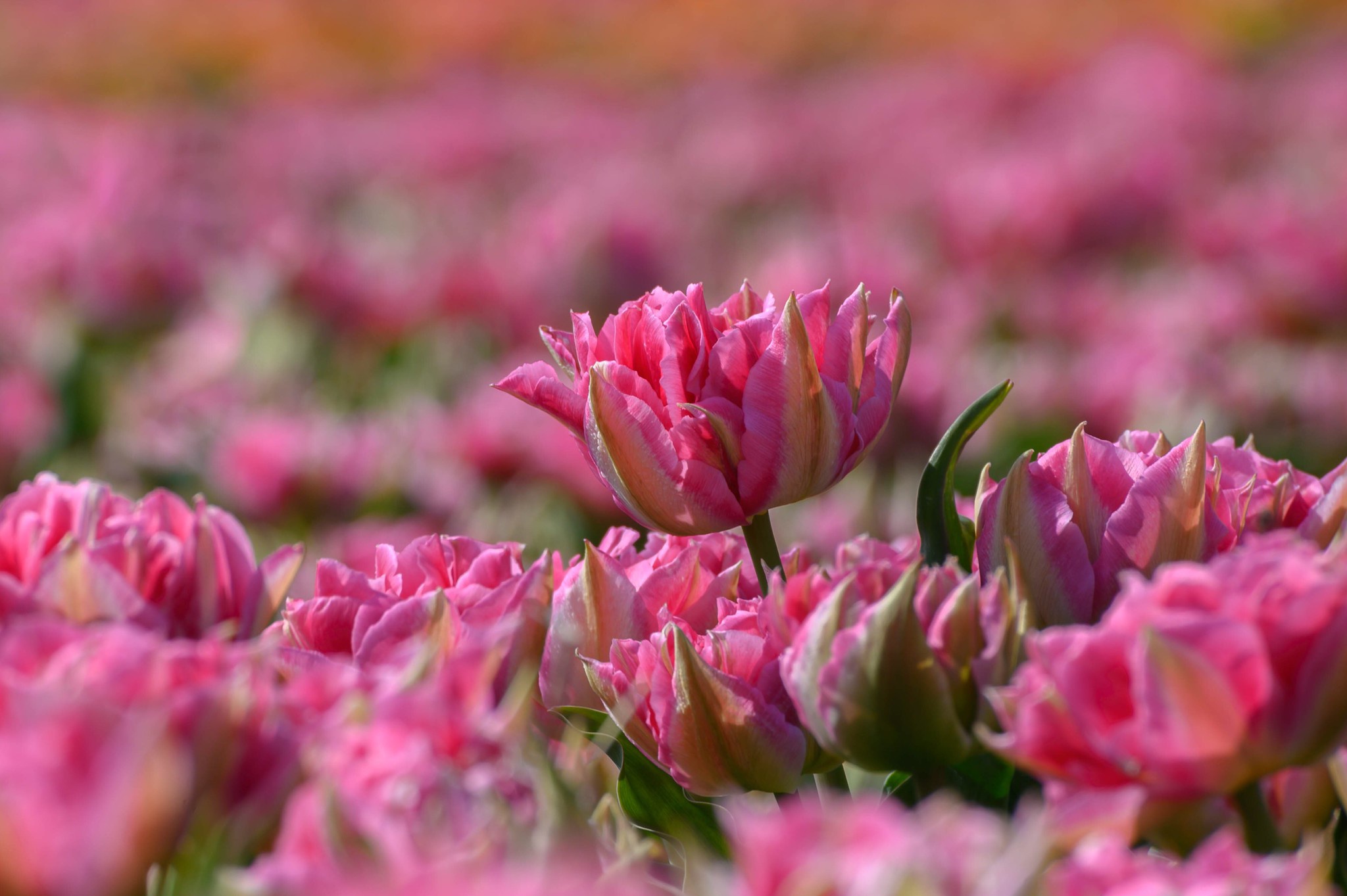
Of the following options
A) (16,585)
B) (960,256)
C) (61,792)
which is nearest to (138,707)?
(61,792)

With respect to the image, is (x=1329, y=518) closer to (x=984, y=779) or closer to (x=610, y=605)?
(x=984, y=779)

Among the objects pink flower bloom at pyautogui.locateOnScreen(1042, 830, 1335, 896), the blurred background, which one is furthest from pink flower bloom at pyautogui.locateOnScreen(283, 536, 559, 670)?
the blurred background

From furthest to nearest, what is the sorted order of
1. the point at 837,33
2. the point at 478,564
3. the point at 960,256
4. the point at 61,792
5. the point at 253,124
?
the point at 837,33 → the point at 253,124 → the point at 960,256 → the point at 478,564 → the point at 61,792

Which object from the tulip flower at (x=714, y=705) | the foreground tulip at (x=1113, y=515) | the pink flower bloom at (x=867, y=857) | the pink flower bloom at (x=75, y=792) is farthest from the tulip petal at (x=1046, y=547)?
the pink flower bloom at (x=75, y=792)

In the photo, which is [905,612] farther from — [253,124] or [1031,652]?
[253,124]

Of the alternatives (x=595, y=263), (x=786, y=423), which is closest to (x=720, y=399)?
(x=786, y=423)

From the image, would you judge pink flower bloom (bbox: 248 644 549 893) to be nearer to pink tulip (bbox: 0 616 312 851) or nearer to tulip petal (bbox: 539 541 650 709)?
pink tulip (bbox: 0 616 312 851)
